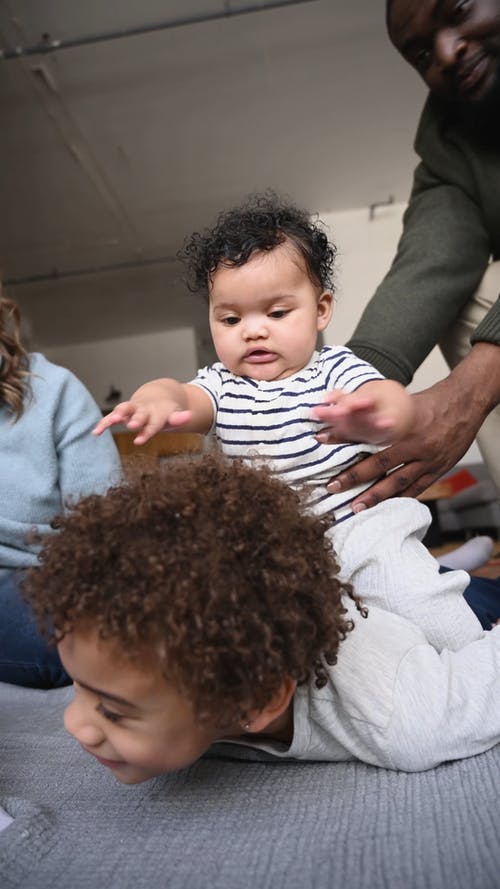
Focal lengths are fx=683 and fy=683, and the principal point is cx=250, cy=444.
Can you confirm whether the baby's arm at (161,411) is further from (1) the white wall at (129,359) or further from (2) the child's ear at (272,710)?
(1) the white wall at (129,359)

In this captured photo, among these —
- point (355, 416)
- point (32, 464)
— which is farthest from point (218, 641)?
point (32, 464)

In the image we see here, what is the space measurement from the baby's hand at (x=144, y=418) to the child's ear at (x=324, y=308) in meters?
0.25

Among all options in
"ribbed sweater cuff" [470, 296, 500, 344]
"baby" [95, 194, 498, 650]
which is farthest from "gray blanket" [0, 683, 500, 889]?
"ribbed sweater cuff" [470, 296, 500, 344]

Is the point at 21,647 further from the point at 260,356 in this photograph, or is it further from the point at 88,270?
the point at 88,270

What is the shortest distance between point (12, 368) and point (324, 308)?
0.62 metres

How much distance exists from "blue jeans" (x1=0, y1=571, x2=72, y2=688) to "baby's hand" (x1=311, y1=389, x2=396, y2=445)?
0.66 metres

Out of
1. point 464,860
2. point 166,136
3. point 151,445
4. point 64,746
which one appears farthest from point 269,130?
point 464,860

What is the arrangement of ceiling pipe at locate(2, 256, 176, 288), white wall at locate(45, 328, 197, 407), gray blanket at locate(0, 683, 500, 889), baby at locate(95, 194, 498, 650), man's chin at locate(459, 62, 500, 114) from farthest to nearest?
white wall at locate(45, 328, 197, 407) → ceiling pipe at locate(2, 256, 176, 288) → man's chin at locate(459, 62, 500, 114) → baby at locate(95, 194, 498, 650) → gray blanket at locate(0, 683, 500, 889)

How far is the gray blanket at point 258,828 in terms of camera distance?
485 millimetres

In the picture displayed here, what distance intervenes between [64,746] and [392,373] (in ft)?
2.67

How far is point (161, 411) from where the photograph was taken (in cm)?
74

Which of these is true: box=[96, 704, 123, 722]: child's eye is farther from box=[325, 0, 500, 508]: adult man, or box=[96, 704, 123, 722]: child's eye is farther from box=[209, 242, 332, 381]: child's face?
box=[325, 0, 500, 508]: adult man

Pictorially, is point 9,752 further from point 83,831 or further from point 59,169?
point 59,169

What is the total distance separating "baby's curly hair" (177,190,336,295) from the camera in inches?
33.1
